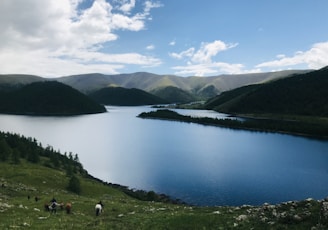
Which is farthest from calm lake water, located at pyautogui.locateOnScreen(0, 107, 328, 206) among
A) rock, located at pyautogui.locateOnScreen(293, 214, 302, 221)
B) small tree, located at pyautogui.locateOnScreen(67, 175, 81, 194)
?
rock, located at pyautogui.locateOnScreen(293, 214, 302, 221)

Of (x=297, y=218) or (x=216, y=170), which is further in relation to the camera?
(x=216, y=170)

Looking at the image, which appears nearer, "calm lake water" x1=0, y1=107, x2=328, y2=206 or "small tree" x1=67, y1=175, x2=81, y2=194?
"small tree" x1=67, y1=175, x2=81, y2=194

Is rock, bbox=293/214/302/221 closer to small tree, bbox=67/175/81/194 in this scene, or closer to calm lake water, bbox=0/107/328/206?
small tree, bbox=67/175/81/194

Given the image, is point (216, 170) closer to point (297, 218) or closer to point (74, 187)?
point (74, 187)

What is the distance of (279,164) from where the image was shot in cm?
14762

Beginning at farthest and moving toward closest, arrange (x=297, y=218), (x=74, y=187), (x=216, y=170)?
(x=216, y=170)
(x=74, y=187)
(x=297, y=218)

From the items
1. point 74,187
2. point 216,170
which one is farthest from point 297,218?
point 216,170

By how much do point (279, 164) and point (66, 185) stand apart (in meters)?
102

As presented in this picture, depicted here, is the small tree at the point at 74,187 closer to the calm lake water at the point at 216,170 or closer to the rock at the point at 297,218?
the calm lake water at the point at 216,170

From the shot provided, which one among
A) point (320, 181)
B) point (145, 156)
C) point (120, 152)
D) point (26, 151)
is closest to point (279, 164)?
point (320, 181)

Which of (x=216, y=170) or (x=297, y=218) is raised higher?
(x=297, y=218)

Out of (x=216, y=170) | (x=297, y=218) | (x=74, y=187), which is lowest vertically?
(x=216, y=170)

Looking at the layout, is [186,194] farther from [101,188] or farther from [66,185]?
[66,185]

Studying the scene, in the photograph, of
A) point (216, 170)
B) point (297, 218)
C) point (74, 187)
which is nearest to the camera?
point (297, 218)
